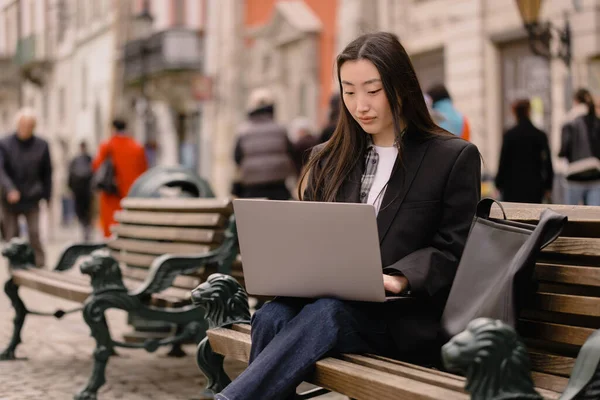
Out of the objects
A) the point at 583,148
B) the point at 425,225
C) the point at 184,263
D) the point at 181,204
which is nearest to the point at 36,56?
the point at 583,148

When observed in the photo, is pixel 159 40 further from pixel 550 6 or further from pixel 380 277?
pixel 380 277

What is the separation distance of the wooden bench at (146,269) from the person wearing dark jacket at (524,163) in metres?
4.31

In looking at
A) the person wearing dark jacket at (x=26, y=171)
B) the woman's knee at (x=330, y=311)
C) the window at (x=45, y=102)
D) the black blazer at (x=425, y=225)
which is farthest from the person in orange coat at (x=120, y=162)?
the window at (x=45, y=102)

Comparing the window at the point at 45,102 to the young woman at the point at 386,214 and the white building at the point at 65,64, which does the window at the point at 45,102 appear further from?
the young woman at the point at 386,214

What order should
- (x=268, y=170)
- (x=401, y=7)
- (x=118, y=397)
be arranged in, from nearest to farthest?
(x=118, y=397), (x=268, y=170), (x=401, y=7)

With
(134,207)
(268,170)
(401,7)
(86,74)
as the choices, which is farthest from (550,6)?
(86,74)

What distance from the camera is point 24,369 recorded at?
6.37 m

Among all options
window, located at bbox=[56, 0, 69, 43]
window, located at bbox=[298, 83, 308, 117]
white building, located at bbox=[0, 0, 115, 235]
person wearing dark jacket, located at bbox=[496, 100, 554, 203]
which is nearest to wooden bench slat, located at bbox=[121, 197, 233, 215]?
person wearing dark jacket, located at bbox=[496, 100, 554, 203]

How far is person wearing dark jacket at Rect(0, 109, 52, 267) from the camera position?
11945 mm

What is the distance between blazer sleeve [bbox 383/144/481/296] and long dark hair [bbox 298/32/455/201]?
0.64ft

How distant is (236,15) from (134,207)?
20.7m

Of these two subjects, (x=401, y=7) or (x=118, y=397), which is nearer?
(x=118, y=397)

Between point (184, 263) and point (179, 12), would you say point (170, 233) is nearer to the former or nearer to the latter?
point (184, 263)

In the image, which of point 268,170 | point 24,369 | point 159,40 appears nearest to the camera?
point 24,369
